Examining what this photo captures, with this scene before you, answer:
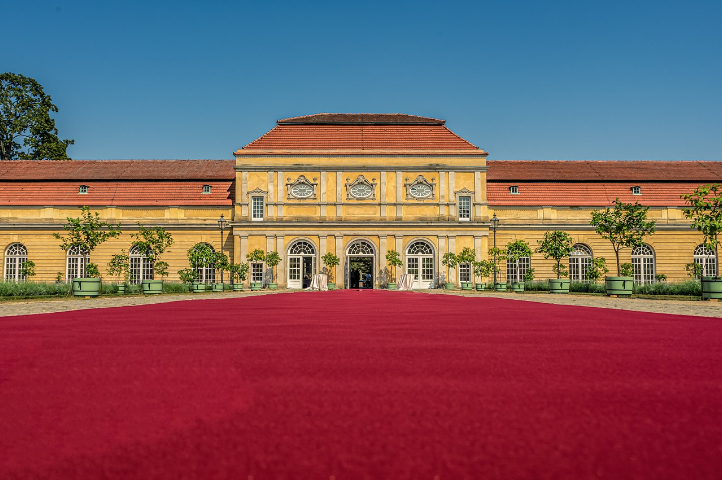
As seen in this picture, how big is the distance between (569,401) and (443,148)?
33.7 metres

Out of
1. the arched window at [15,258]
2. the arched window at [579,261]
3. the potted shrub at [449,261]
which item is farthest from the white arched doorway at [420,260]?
the arched window at [15,258]

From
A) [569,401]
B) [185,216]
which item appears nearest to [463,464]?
[569,401]

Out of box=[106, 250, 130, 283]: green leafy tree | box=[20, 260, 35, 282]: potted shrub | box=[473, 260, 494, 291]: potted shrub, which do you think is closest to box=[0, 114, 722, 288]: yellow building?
box=[20, 260, 35, 282]: potted shrub

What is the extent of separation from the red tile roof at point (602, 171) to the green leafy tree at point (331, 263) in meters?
12.4

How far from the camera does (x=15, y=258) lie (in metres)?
35.8

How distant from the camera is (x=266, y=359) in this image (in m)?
4.20

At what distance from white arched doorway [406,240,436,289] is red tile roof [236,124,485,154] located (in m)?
6.12

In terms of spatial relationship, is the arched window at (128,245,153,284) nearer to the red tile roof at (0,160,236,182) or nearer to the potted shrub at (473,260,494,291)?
the red tile roof at (0,160,236,182)

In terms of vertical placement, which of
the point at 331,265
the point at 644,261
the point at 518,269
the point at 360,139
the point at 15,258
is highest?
the point at 360,139

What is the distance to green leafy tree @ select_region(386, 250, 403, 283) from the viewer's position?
110 feet

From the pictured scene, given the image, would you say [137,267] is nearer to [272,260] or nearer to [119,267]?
[119,267]

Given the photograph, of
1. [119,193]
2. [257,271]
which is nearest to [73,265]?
[119,193]

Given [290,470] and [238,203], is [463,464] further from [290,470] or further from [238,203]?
[238,203]

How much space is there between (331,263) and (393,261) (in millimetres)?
3788
